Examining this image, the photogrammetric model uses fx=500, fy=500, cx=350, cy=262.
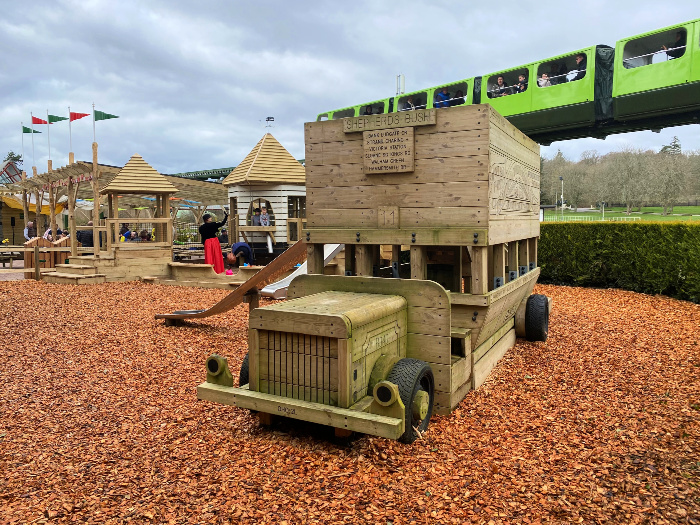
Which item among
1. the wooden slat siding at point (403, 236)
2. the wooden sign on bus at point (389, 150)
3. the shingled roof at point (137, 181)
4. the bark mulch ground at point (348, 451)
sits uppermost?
the shingled roof at point (137, 181)

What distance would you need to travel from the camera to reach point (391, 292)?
4414mm

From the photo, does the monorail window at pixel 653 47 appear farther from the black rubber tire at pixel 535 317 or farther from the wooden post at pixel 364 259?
the wooden post at pixel 364 259

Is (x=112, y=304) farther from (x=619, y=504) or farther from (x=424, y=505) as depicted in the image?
(x=619, y=504)

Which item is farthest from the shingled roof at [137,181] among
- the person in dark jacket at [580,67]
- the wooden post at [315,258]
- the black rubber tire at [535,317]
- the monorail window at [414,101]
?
the person in dark jacket at [580,67]

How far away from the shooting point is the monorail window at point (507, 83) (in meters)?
14.6

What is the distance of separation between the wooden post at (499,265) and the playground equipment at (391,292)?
0.05 ft

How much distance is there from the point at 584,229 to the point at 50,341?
470 inches

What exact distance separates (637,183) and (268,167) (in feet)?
154

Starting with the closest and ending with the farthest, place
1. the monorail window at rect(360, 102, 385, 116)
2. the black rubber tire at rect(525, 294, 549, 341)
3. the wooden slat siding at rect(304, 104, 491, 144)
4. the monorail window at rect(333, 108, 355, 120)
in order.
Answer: the wooden slat siding at rect(304, 104, 491, 144)
the black rubber tire at rect(525, 294, 549, 341)
the monorail window at rect(360, 102, 385, 116)
the monorail window at rect(333, 108, 355, 120)

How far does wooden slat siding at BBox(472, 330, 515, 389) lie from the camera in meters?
5.12

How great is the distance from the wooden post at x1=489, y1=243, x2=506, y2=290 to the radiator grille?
3.01m

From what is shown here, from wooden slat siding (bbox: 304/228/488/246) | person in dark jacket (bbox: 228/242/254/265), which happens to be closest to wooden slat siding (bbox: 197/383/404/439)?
wooden slat siding (bbox: 304/228/488/246)

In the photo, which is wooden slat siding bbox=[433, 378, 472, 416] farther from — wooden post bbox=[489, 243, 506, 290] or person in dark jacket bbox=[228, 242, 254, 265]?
person in dark jacket bbox=[228, 242, 254, 265]

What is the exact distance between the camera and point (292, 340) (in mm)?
3670
